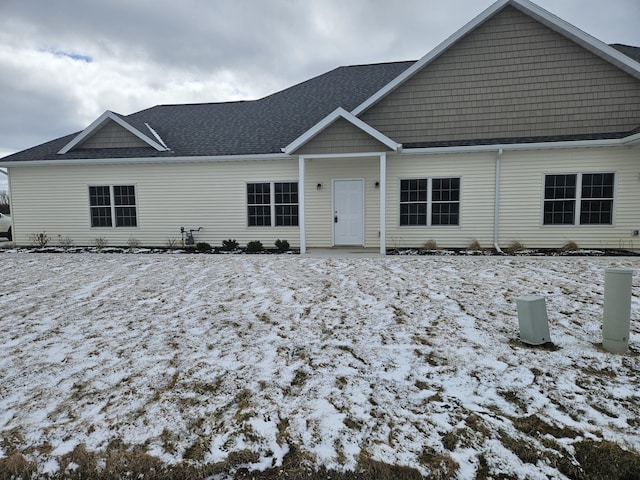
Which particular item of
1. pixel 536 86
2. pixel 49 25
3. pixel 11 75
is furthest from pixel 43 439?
pixel 11 75

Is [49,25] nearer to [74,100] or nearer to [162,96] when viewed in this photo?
[74,100]

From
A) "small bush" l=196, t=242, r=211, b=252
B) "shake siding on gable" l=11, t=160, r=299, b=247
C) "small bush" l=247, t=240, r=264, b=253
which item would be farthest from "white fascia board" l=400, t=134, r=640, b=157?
"small bush" l=196, t=242, r=211, b=252

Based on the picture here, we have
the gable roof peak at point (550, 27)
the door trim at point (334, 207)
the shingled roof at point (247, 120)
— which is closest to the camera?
the gable roof peak at point (550, 27)

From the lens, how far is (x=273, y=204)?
12219mm

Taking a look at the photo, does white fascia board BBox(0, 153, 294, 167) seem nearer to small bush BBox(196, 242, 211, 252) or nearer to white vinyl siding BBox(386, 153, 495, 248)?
small bush BBox(196, 242, 211, 252)

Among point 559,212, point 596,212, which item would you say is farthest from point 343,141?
point 596,212

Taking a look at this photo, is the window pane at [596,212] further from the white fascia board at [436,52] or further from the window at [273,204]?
the window at [273,204]

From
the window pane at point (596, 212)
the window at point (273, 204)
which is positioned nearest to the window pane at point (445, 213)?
the window pane at point (596, 212)

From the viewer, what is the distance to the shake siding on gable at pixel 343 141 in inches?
415

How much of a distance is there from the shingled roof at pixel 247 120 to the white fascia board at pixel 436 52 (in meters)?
Result: 1.98

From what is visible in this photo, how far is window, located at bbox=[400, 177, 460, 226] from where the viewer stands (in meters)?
11.3

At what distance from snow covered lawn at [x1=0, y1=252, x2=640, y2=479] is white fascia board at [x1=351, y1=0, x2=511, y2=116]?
24.2 feet

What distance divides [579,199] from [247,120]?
38.4 feet

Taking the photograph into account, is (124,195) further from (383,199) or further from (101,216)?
(383,199)
